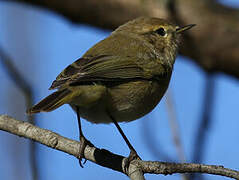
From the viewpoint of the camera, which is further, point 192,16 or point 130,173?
point 192,16

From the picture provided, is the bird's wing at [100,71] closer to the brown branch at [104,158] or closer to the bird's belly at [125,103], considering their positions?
the bird's belly at [125,103]

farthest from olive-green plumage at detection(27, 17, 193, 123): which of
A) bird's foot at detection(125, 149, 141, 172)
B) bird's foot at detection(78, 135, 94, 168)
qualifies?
bird's foot at detection(125, 149, 141, 172)

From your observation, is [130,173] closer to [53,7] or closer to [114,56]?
[114,56]

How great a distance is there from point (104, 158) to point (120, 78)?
738 millimetres

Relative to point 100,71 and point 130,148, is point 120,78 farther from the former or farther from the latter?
point 130,148

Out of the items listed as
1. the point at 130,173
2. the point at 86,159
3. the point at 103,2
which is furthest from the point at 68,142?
the point at 103,2

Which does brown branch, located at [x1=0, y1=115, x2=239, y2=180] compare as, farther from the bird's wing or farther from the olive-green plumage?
the bird's wing

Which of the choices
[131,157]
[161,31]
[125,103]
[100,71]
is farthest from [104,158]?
[161,31]

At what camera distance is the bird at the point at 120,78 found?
12.4 ft

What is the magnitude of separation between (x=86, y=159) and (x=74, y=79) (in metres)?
0.66

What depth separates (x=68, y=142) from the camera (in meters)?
3.72

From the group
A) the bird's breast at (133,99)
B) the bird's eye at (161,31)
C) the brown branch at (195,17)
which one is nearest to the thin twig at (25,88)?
the bird's breast at (133,99)

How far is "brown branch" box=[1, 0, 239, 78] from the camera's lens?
648cm

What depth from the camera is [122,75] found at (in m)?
4.22
